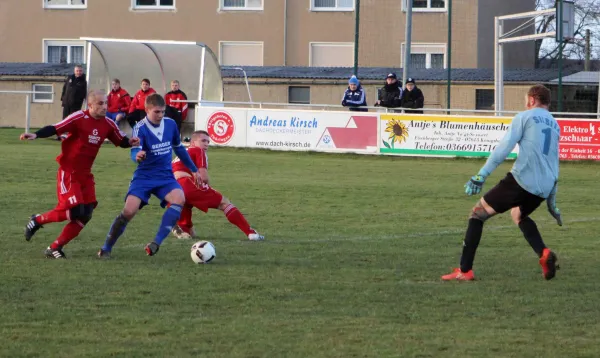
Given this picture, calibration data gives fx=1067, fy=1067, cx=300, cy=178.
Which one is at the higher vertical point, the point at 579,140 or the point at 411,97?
the point at 411,97

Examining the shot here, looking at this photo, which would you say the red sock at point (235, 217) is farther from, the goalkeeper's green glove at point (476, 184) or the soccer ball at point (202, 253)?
the goalkeeper's green glove at point (476, 184)

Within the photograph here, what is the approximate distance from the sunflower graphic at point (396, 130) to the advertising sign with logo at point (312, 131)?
1.17ft

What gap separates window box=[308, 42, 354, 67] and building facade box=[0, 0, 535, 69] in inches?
1.6

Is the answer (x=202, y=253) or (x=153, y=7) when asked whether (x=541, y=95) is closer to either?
(x=202, y=253)

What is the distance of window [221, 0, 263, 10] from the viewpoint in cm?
4422

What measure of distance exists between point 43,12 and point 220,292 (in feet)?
129

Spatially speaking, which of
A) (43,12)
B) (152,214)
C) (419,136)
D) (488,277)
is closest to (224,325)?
(488,277)

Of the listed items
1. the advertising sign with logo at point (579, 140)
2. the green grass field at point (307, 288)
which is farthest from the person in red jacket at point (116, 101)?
the green grass field at point (307, 288)

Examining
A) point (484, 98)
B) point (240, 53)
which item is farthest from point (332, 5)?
point (484, 98)

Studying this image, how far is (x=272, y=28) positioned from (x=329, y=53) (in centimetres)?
256

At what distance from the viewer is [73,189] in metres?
9.97

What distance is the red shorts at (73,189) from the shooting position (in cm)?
995

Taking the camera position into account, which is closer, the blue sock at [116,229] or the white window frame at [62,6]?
the blue sock at [116,229]

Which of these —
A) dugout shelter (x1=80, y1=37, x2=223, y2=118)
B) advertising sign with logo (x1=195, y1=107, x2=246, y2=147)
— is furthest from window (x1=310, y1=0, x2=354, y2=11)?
advertising sign with logo (x1=195, y1=107, x2=246, y2=147)
